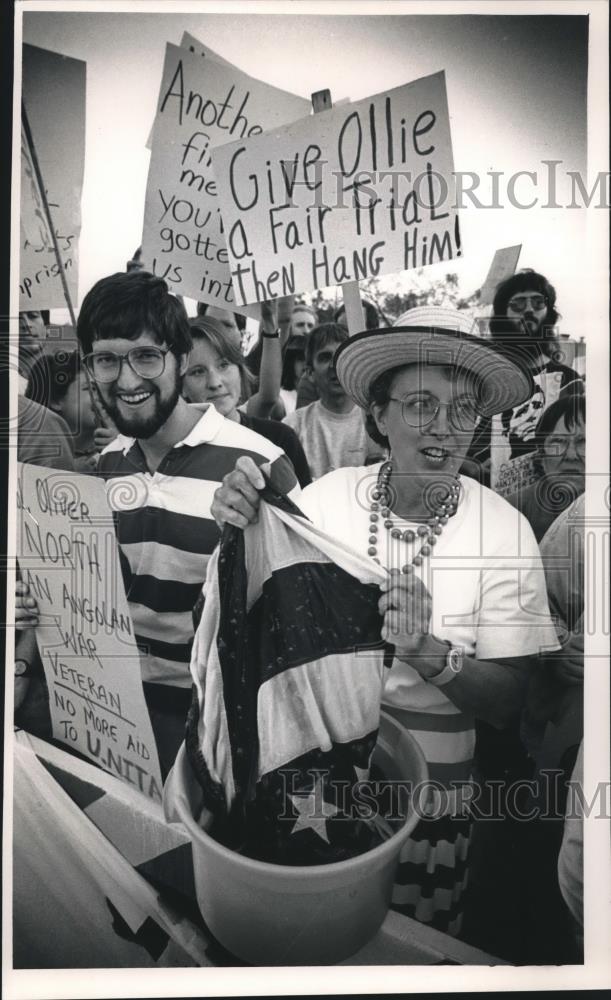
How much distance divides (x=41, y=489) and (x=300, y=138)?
1.02 m

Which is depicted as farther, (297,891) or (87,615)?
(87,615)

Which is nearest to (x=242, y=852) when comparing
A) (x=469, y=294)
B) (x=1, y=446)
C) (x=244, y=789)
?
(x=244, y=789)

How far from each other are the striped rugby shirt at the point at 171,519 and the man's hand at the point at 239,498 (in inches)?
1.3

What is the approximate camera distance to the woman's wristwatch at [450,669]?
1708 millimetres

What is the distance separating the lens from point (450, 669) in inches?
67.2

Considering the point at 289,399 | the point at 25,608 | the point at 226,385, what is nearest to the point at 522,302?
the point at 289,399

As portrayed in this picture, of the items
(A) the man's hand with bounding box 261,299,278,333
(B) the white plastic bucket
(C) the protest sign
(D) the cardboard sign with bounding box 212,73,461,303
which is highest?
(C) the protest sign

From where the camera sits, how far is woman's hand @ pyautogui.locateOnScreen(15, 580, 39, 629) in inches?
70.9

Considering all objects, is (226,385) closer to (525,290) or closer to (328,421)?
(328,421)

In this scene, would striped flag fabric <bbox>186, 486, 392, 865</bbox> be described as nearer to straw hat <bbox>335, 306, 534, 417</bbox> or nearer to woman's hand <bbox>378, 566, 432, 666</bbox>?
woman's hand <bbox>378, 566, 432, 666</bbox>

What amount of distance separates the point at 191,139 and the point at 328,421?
28.7 inches

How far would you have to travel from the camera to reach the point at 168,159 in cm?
176

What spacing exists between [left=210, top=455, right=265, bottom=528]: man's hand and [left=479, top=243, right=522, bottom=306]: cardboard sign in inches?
26.2

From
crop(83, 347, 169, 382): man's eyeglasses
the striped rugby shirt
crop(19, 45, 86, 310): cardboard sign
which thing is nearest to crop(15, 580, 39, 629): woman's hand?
the striped rugby shirt
